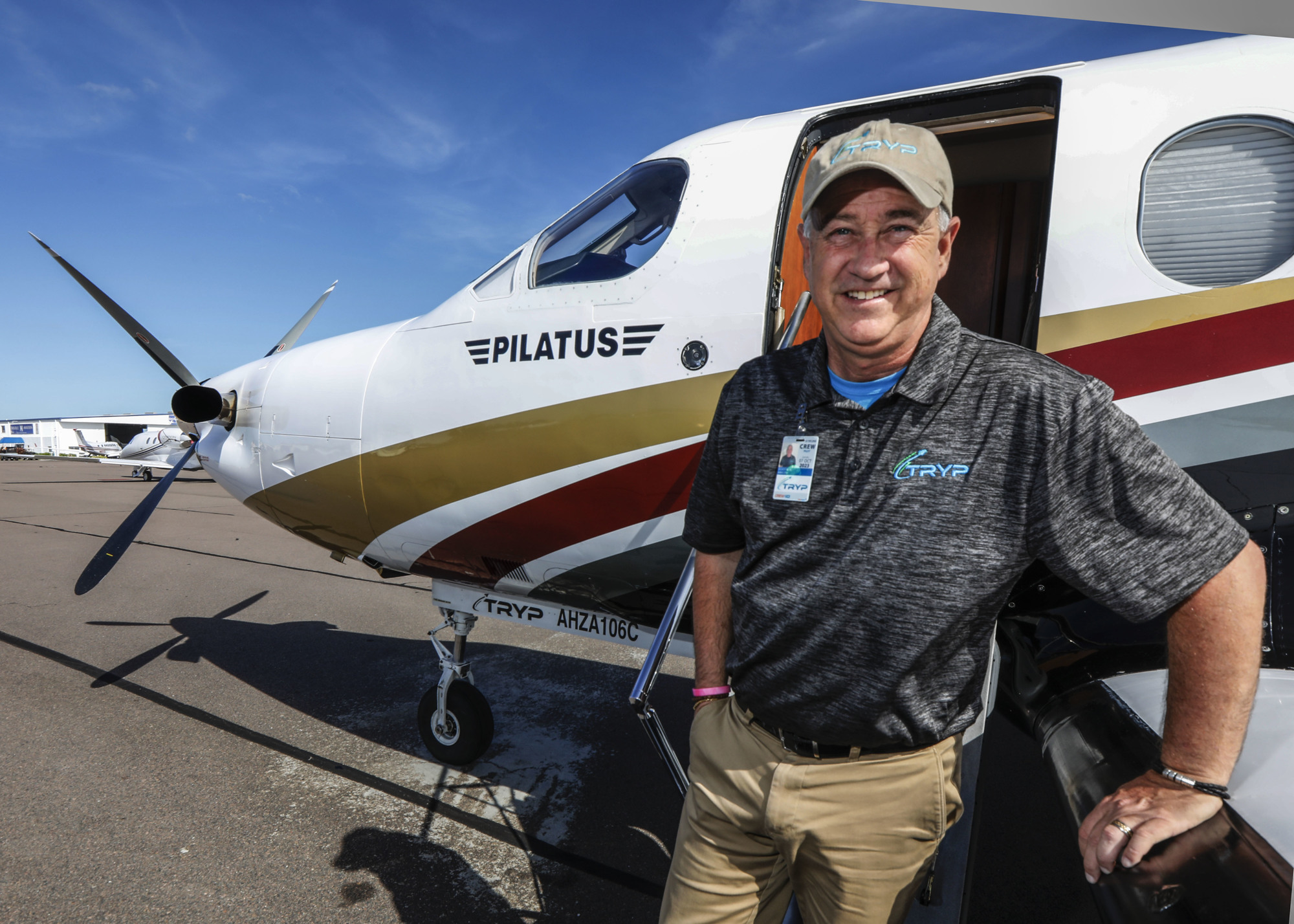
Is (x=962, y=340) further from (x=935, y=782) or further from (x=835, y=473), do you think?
(x=935, y=782)

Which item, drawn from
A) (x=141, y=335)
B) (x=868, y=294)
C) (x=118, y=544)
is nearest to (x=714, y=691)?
(x=868, y=294)

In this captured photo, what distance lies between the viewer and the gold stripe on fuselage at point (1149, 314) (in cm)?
206

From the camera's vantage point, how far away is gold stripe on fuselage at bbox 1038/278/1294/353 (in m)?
2.06

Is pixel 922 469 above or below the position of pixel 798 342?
below

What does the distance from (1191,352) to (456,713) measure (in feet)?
13.3

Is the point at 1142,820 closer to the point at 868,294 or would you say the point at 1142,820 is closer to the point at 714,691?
the point at 714,691

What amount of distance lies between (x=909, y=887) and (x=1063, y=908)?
2.45 m

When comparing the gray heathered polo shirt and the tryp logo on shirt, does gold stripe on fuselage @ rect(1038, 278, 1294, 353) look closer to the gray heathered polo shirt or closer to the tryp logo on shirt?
the gray heathered polo shirt

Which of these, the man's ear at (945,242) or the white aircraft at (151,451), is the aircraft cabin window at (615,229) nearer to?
the man's ear at (945,242)


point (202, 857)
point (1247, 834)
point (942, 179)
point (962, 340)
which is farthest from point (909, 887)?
point (202, 857)

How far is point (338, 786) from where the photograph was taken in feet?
13.3

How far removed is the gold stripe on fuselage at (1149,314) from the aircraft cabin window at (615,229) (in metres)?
1.52

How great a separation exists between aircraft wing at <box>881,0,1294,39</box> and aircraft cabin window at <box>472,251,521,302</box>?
2.27 metres

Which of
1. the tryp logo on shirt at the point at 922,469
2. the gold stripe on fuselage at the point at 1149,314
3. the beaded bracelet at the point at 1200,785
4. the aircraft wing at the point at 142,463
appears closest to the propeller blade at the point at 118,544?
the tryp logo on shirt at the point at 922,469
